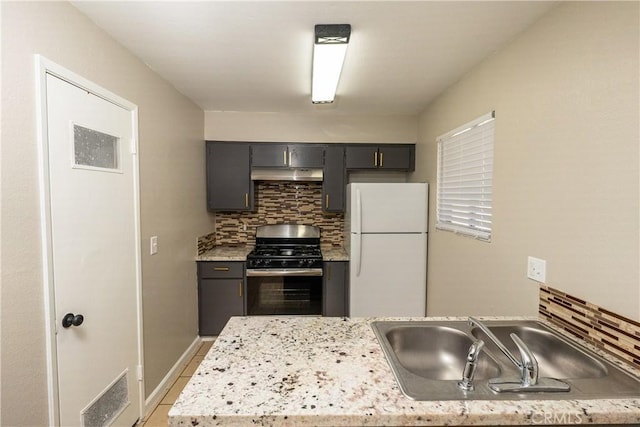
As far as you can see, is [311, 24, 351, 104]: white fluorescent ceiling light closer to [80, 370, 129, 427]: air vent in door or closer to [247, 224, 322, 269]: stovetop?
[247, 224, 322, 269]: stovetop

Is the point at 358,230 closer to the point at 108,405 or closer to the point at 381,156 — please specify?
the point at 381,156

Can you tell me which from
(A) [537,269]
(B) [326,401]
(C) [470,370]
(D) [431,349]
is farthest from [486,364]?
(B) [326,401]

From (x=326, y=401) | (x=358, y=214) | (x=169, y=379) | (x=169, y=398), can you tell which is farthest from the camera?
(x=358, y=214)

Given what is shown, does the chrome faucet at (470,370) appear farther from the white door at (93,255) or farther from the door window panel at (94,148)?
the door window panel at (94,148)

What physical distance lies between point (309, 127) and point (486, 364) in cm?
276

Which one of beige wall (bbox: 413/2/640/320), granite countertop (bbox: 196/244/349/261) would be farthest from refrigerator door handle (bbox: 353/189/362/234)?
beige wall (bbox: 413/2/640/320)

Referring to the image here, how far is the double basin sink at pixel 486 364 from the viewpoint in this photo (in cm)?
87

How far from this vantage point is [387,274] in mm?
2809

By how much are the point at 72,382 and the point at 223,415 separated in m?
1.15

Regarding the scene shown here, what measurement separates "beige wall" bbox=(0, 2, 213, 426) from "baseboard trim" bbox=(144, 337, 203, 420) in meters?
0.06

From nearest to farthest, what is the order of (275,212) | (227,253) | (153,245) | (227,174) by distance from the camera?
(153,245) < (227,253) < (227,174) < (275,212)

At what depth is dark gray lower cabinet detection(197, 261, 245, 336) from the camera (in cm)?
293

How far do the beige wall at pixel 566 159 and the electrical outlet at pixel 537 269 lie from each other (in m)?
0.03

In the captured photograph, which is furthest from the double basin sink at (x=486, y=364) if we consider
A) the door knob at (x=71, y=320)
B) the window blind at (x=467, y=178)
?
the door knob at (x=71, y=320)
